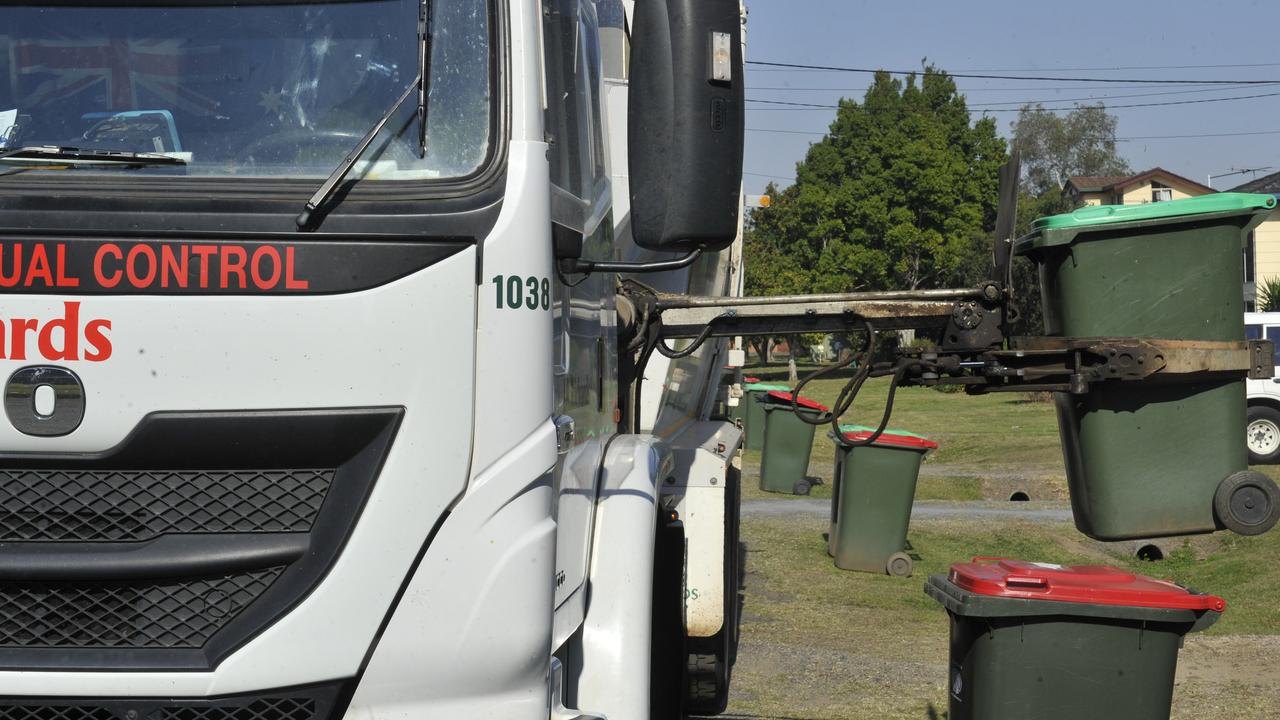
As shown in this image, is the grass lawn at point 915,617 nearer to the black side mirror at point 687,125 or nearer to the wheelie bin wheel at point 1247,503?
the wheelie bin wheel at point 1247,503

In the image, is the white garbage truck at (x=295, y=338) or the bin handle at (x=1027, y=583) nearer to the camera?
the white garbage truck at (x=295, y=338)

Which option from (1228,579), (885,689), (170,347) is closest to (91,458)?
(170,347)

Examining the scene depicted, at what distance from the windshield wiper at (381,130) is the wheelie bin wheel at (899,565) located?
802cm

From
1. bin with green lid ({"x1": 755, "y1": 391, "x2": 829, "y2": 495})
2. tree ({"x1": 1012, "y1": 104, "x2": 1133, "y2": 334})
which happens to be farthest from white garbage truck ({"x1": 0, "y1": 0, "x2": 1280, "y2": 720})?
tree ({"x1": 1012, "y1": 104, "x2": 1133, "y2": 334})

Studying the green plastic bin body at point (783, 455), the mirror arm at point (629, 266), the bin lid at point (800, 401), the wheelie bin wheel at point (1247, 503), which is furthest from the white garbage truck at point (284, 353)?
the green plastic bin body at point (783, 455)

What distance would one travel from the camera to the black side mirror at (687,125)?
2.58 meters

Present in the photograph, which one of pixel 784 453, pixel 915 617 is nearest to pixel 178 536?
pixel 915 617

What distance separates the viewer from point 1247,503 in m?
4.31

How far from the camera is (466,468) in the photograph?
93.7 inches

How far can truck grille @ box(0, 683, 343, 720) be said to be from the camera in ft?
7.73

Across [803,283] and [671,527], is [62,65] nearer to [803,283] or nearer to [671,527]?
[671,527]

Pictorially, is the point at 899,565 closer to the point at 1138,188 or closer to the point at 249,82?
the point at 249,82

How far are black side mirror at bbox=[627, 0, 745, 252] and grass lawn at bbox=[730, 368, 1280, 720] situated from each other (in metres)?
4.09

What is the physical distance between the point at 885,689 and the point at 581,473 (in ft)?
13.7
